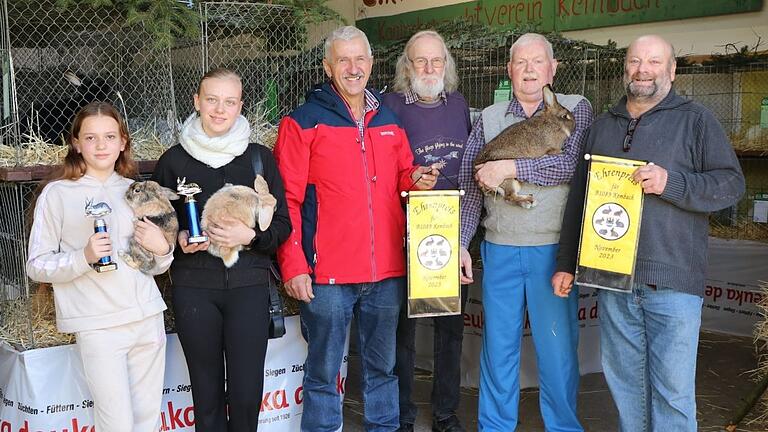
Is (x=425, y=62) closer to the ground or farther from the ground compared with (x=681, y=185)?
farther from the ground

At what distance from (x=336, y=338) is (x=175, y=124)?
1364 millimetres

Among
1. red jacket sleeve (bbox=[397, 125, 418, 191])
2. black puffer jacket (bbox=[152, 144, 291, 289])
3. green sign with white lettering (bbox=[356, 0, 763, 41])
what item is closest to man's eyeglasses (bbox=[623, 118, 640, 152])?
red jacket sleeve (bbox=[397, 125, 418, 191])

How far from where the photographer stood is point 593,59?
5359 mm

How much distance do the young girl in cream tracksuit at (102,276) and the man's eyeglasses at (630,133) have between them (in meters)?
1.75

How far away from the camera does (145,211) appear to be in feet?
9.55

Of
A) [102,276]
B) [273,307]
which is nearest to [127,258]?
[102,276]

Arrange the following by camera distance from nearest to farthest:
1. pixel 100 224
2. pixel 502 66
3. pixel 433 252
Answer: pixel 100 224
pixel 433 252
pixel 502 66

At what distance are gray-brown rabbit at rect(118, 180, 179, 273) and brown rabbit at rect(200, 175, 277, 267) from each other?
0.15 m

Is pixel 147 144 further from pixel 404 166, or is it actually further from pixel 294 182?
pixel 404 166

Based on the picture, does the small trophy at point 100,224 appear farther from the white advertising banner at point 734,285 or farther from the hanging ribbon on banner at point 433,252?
the white advertising banner at point 734,285

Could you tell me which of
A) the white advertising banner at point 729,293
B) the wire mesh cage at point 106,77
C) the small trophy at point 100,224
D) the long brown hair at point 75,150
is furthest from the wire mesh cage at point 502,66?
the small trophy at point 100,224

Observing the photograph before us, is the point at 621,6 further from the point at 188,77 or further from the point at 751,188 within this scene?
the point at 188,77

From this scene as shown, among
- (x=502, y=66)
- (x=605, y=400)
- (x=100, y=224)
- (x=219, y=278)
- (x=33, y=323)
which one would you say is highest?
(x=502, y=66)

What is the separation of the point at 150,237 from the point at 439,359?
166cm
